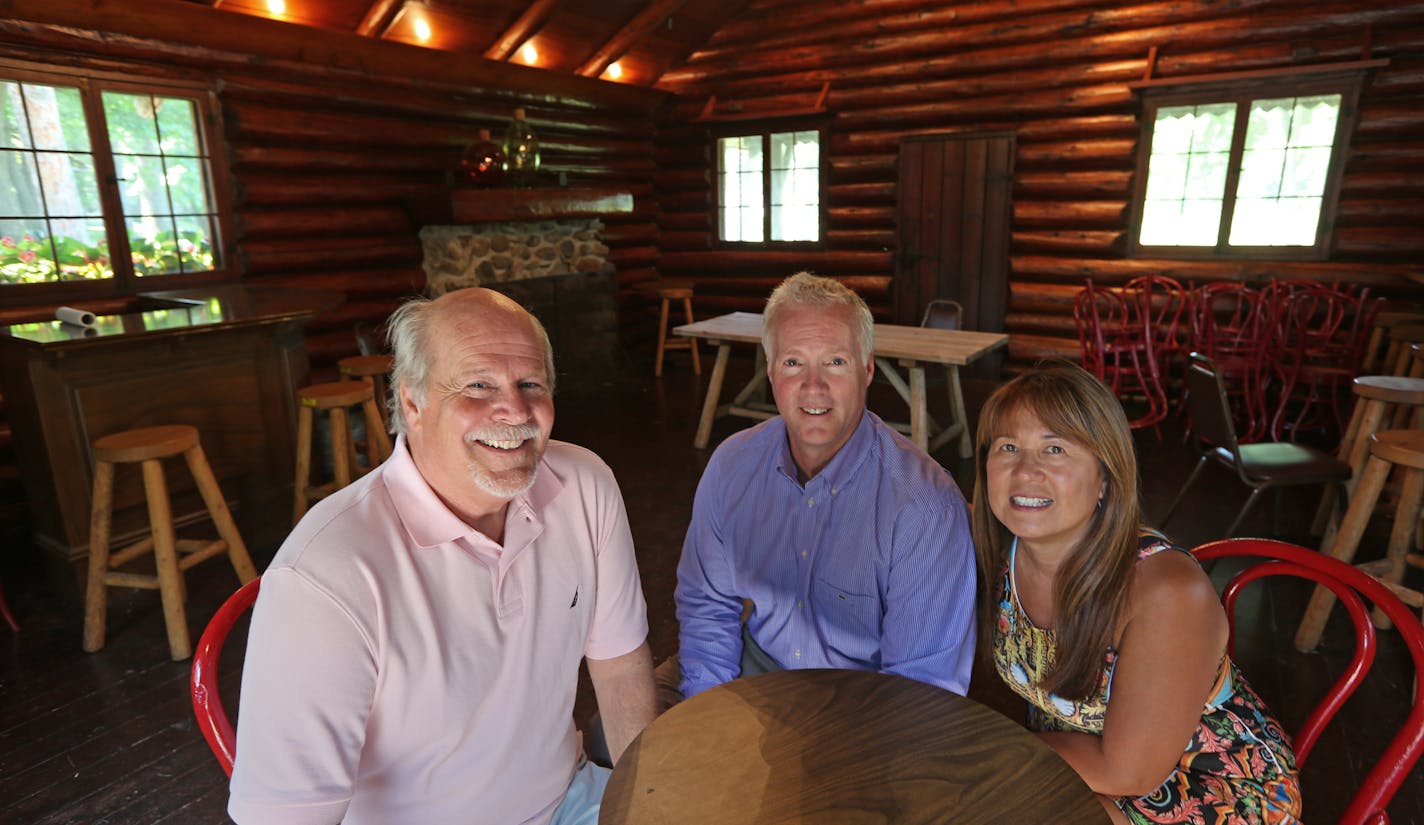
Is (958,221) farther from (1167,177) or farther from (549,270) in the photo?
(549,270)

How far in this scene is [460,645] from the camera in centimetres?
119

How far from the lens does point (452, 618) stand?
119cm

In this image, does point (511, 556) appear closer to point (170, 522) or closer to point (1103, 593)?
point (1103, 593)

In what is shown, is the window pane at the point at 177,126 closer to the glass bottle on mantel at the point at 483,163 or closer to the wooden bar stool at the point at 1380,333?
the glass bottle on mantel at the point at 483,163

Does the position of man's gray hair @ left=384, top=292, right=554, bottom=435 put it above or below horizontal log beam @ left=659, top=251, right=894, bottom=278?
below

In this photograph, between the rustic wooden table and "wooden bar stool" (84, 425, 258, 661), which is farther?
the rustic wooden table

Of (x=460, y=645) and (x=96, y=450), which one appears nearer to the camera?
(x=460, y=645)

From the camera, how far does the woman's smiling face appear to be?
137 centimetres

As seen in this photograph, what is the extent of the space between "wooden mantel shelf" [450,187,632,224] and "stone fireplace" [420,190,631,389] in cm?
1

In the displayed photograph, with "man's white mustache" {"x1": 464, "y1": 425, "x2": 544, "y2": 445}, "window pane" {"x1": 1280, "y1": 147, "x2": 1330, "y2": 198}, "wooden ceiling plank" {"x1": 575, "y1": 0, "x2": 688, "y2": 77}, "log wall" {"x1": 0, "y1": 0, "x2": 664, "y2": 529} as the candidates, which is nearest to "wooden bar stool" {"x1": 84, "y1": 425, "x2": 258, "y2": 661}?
"log wall" {"x1": 0, "y1": 0, "x2": 664, "y2": 529}

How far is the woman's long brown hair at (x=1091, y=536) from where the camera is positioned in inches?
52.6

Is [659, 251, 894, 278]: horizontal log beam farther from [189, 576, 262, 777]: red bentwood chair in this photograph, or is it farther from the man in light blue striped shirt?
[189, 576, 262, 777]: red bentwood chair

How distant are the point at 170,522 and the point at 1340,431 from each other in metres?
6.55

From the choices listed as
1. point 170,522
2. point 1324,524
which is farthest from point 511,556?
point 1324,524
